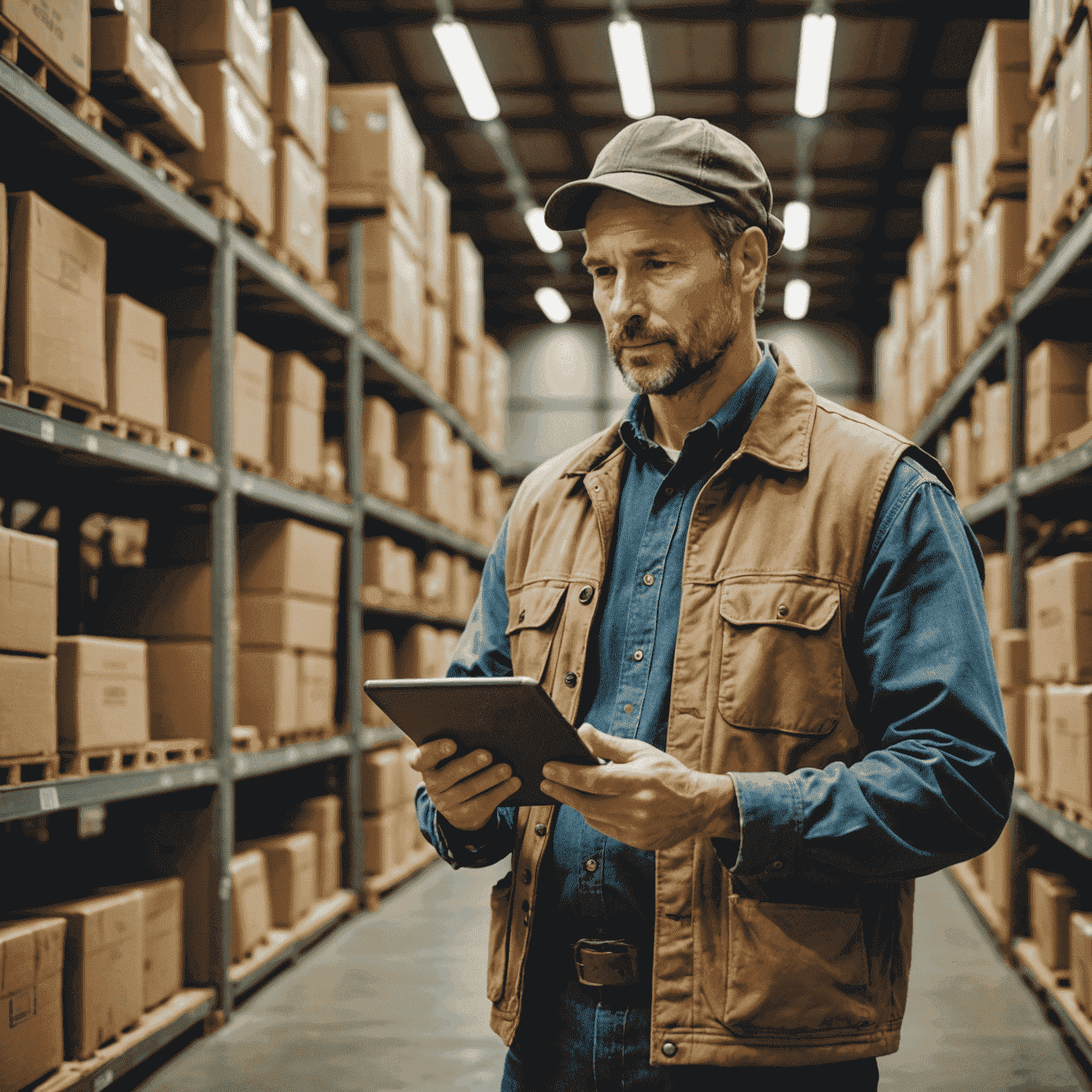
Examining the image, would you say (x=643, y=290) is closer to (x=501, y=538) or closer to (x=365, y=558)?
(x=501, y=538)

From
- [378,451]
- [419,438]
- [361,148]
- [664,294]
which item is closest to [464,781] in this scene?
[664,294]

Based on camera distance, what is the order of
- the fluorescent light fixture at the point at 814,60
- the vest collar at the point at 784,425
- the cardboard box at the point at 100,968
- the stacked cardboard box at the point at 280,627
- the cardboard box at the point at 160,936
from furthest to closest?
the fluorescent light fixture at the point at 814,60
the stacked cardboard box at the point at 280,627
the cardboard box at the point at 160,936
the cardboard box at the point at 100,968
the vest collar at the point at 784,425

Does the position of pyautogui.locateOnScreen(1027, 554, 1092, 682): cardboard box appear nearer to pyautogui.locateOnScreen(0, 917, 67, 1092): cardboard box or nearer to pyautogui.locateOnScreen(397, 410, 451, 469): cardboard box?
pyautogui.locateOnScreen(0, 917, 67, 1092): cardboard box

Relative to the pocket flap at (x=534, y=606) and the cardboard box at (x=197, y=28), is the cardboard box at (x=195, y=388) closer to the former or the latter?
the cardboard box at (x=197, y=28)

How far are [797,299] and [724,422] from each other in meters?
13.8

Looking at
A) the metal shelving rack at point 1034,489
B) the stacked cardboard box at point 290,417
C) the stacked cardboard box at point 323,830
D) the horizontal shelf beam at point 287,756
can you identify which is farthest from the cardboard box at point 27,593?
the metal shelving rack at point 1034,489

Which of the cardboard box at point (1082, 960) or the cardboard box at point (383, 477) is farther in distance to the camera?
the cardboard box at point (383, 477)

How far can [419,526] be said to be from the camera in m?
7.77

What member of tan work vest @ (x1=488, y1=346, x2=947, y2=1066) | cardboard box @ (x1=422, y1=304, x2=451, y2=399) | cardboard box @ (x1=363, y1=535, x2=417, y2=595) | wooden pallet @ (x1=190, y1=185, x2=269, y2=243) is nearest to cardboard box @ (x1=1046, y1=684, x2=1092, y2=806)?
tan work vest @ (x1=488, y1=346, x2=947, y2=1066)

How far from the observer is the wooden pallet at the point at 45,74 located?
3068 mm

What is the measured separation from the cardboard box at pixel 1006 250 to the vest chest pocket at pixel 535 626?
429 centimetres

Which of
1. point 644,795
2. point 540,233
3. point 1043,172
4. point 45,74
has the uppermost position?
point 540,233

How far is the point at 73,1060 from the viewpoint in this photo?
3.37 m

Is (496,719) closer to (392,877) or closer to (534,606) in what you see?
(534,606)
